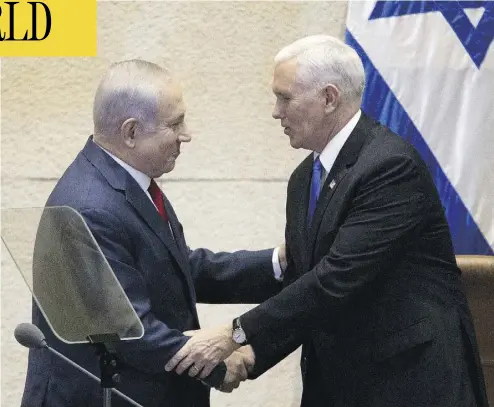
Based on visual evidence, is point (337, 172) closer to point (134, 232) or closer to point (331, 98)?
point (331, 98)

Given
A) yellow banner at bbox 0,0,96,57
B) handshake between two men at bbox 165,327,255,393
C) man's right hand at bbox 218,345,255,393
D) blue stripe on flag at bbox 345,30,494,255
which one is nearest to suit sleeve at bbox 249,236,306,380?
man's right hand at bbox 218,345,255,393

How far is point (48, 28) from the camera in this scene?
4.39 metres

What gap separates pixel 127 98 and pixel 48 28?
5.15 feet

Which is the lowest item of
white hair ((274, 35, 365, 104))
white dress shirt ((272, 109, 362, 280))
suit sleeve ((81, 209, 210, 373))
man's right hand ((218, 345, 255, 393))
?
man's right hand ((218, 345, 255, 393))

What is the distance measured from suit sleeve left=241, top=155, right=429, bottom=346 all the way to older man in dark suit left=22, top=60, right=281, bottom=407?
0.34 m

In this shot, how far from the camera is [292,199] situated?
327 centimetres

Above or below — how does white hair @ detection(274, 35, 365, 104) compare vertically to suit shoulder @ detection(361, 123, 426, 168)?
above

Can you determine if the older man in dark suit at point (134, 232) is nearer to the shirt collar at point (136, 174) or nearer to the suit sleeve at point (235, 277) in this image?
the shirt collar at point (136, 174)

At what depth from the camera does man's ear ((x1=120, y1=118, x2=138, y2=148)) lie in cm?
296

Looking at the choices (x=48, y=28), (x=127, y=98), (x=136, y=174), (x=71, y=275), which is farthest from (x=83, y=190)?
(x=48, y=28)

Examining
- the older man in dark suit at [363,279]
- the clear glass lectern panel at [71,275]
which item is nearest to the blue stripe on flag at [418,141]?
the older man in dark suit at [363,279]

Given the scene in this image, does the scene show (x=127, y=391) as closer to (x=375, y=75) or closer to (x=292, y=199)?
(x=292, y=199)

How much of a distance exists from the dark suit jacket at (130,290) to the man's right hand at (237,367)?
122mm

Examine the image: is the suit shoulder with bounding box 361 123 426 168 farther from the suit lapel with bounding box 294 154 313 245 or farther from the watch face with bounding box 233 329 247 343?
the watch face with bounding box 233 329 247 343
